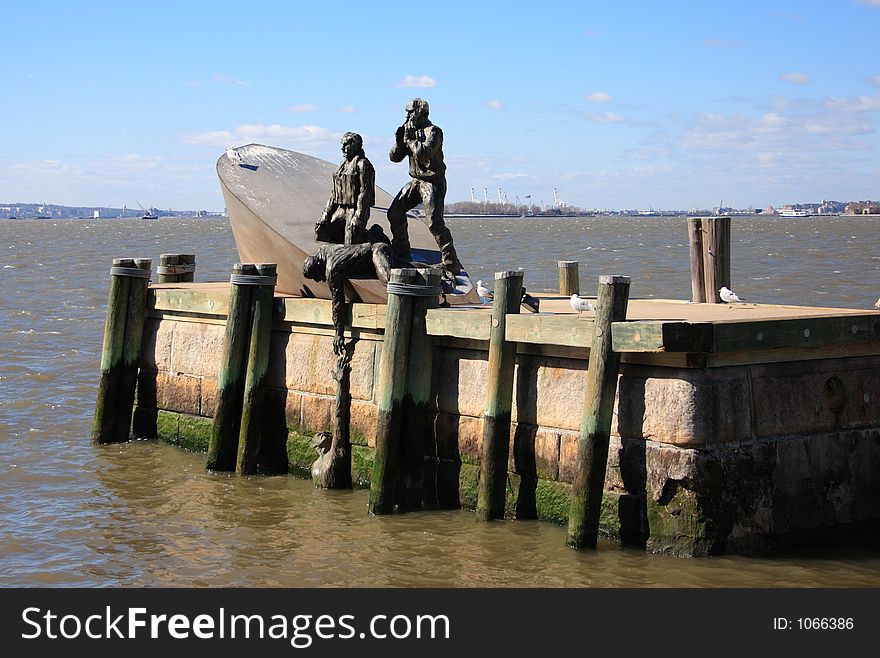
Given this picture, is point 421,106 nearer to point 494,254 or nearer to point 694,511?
point 694,511

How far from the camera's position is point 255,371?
1141 cm

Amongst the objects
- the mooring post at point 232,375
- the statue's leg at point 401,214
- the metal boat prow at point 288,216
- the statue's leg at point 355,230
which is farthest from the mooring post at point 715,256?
the mooring post at point 232,375

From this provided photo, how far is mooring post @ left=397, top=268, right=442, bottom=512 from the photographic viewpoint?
32.7 feet

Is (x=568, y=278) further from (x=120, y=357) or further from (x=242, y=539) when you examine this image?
(x=242, y=539)

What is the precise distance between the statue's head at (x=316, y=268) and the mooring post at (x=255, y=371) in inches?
13.7

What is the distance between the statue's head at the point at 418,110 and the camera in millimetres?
12141

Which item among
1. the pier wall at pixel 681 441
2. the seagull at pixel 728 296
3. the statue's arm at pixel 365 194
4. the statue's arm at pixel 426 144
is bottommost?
the pier wall at pixel 681 441

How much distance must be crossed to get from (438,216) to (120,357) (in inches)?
145

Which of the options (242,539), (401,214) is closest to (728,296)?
(401,214)

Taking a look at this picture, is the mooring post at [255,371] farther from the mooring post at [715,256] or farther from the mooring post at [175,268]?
the mooring post at [715,256]

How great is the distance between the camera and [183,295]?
1265 cm

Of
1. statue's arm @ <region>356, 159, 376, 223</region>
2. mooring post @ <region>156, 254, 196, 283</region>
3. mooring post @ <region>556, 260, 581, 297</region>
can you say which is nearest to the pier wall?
statue's arm @ <region>356, 159, 376, 223</region>

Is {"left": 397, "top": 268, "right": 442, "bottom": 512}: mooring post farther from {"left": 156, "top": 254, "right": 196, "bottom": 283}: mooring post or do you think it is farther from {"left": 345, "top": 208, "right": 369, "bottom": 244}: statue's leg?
{"left": 156, "top": 254, "right": 196, "bottom": 283}: mooring post

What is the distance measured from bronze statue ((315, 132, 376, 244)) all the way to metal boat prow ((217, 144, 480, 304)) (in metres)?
0.32
